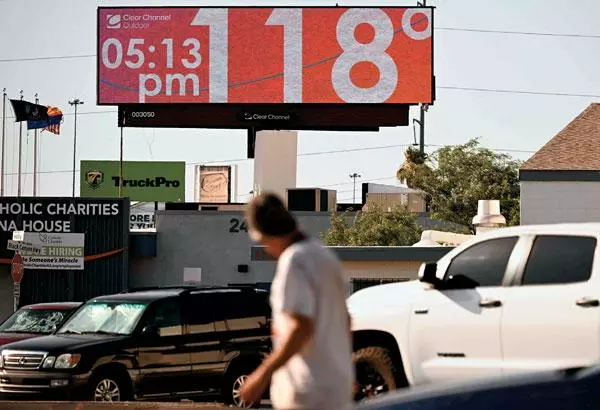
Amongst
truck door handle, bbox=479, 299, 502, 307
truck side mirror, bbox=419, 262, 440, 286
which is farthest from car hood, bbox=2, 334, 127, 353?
truck door handle, bbox=479, 299, 502, 307

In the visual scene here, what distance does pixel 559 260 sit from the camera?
12.2m

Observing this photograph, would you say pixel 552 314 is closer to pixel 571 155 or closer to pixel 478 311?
pixel 478 311

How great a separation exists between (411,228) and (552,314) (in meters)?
51.9

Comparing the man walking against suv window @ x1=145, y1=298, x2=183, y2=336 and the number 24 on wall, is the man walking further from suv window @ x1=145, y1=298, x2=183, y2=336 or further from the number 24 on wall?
the number 24 on wall

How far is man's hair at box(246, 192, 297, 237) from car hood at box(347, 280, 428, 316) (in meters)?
5.47

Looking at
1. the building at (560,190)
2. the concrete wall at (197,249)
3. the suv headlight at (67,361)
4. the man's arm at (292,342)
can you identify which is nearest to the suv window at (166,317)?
the suv headlight at (67,361)

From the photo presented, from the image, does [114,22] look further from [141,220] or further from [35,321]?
[35,321]

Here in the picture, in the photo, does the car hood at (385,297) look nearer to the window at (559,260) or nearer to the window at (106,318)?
the window at (559,260)

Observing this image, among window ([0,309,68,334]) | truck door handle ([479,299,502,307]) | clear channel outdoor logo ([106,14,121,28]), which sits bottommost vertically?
window ([0,309,68,334])

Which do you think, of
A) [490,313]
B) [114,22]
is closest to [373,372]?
[490,313]

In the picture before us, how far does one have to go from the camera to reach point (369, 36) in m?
62.2

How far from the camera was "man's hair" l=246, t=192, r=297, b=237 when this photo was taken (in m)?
7.77

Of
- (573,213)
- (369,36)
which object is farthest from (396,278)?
(369,36)

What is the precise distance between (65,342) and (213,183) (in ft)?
232
